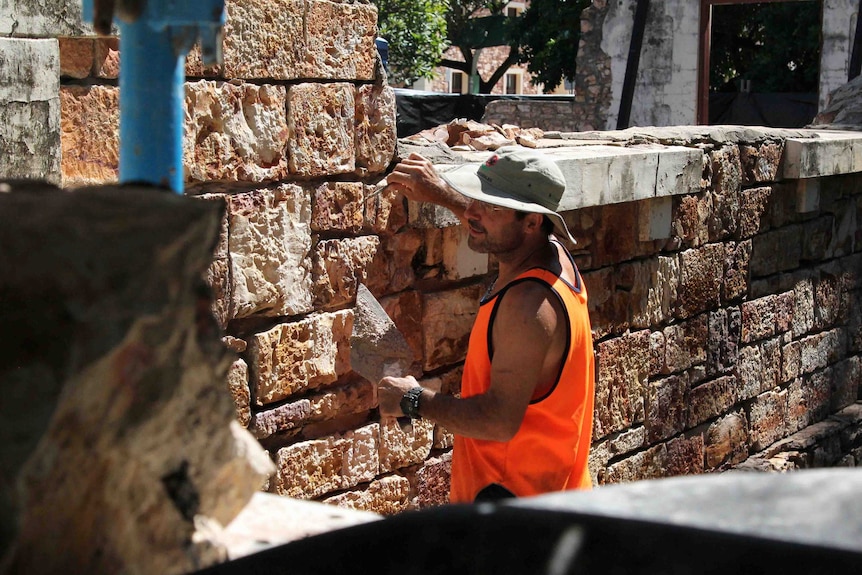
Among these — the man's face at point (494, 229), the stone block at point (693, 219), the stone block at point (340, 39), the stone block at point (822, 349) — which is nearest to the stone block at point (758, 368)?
the stone block at point (822, 349)

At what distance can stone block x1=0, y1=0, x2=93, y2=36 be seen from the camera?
3080mm

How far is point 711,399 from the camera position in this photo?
656 cm

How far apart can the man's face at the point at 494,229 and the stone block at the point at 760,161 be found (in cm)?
366

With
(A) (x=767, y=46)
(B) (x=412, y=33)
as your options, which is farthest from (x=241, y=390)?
(A) (x=767, y=46)

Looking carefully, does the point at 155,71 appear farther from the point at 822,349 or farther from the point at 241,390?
the point at 822,349

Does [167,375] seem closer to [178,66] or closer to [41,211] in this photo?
[41,211]

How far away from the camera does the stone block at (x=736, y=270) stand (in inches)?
259

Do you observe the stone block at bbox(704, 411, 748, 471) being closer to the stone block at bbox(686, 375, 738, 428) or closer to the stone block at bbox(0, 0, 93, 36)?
the stone block at bbox(686, 375, 738, 428)

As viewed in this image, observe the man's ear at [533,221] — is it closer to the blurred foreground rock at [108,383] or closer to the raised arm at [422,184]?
the raised arm at [422,184]

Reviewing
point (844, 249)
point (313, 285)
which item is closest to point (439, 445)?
point (313, 285)

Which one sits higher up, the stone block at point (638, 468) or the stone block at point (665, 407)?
the stone block at point (665, 407)

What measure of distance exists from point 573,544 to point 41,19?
104 inches

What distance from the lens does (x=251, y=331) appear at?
372 cm

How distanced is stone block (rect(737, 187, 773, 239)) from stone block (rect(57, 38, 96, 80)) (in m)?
4.37
